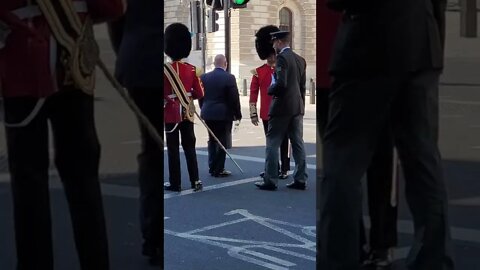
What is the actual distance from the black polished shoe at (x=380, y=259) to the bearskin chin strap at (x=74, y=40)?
3.64ft

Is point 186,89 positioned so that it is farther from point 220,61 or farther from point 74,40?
point 74,40

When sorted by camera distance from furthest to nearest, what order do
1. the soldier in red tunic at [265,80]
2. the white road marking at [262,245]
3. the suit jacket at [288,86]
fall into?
the soldier in red tunic at [265,80] → the suit jacket at [288,86] → the white road marking at [262,245]

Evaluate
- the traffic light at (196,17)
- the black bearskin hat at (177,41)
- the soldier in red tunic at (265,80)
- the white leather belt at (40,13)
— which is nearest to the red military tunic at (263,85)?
the soldier in red tunic at (265,80)

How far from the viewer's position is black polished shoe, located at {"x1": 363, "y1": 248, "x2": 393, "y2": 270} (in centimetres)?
261

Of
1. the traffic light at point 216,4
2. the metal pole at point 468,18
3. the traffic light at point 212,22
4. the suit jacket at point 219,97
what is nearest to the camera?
the metal pole at point 468,18

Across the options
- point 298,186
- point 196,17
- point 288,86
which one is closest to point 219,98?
point 288,86

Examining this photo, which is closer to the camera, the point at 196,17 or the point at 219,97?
the point at 219,97

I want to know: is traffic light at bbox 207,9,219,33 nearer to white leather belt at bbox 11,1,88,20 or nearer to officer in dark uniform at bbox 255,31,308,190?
officer in dark uniform at bbox 255,31,308,190

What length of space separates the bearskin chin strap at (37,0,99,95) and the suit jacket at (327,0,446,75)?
877mm

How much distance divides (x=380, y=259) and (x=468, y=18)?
0.86m

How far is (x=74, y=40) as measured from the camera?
8.21 ft

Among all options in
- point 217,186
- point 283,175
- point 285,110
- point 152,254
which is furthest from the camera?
point 283,175

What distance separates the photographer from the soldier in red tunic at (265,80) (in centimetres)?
841

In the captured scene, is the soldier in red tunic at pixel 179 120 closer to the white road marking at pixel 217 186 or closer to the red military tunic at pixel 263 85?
the white road marking at pixel 217 186
